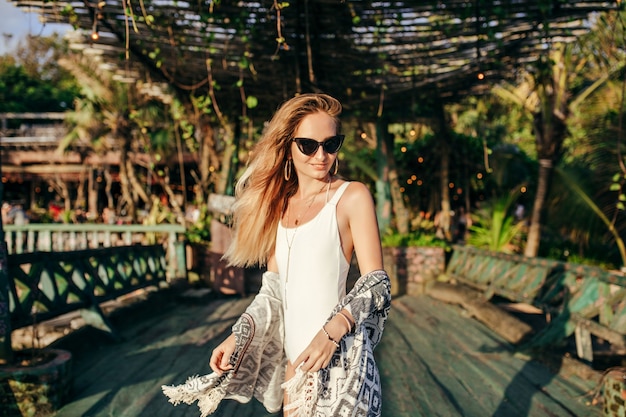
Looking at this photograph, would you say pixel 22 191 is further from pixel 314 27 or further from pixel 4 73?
pixel 314 27

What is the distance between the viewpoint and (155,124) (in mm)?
19078

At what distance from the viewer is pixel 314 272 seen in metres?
2.05

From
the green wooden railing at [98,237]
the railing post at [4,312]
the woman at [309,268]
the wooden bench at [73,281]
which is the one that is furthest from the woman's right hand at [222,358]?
the green wooden railing at [98,237]

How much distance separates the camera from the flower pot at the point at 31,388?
3.61 m

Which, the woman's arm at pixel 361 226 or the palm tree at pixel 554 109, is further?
the palm tree at pixel 554 109

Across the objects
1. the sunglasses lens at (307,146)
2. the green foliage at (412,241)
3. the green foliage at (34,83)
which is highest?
the green foliage at (34,83)

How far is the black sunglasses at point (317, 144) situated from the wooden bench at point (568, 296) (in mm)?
3376

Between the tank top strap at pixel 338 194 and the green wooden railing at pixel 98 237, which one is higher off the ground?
the tank top strap at pixel 338 194

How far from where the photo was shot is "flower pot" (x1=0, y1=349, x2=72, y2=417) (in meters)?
3.61

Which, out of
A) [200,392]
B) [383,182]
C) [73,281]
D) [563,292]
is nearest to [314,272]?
[200,392]

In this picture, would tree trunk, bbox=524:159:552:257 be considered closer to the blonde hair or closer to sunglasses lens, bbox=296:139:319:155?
the blonde hair

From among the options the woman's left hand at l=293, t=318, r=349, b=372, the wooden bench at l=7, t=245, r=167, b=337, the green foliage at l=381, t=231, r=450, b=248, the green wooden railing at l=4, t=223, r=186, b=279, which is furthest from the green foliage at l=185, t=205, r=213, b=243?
the woman's left hand at l=293, t=318, r=349, b=372

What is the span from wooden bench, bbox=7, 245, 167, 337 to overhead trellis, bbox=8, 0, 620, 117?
2.29m

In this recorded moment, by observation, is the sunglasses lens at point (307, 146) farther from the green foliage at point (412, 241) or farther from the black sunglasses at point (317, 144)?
the green foliage at point (412, 241)
